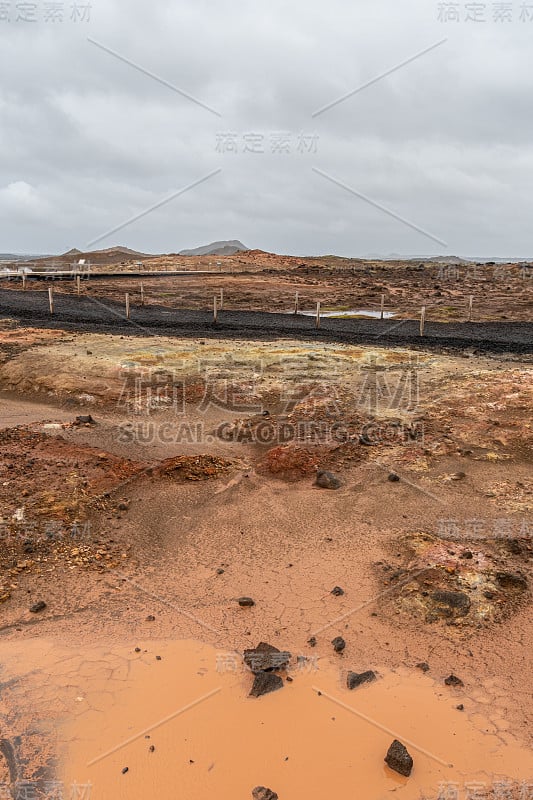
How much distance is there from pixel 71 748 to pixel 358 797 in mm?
2264

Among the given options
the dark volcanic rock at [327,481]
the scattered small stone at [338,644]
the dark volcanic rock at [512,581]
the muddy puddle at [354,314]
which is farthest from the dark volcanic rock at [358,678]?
the muddy puddle at [354,314]

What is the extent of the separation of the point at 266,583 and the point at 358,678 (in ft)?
6.02

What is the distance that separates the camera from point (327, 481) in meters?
9.33

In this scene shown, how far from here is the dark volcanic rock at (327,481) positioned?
30.5 ft

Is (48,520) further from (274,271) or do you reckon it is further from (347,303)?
(274,271)

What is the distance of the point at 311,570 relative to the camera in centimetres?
723

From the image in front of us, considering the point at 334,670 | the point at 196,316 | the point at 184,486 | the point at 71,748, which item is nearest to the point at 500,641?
the point at 334,670

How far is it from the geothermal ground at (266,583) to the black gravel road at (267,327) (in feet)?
20.5

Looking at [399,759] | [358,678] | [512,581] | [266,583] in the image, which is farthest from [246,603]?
[512,581]

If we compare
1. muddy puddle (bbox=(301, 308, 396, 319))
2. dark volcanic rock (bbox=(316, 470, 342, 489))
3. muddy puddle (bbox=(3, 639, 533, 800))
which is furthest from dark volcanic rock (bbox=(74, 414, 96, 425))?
muddy puddle (bbox=(301, 308, 396, 319))

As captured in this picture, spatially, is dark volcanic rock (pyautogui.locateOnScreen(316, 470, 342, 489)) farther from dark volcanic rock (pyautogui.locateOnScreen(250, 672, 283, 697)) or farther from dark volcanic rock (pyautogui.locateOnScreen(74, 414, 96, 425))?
dark volcanic rock (pyautogui.locateOnScreen(74, 414, 96, 425))

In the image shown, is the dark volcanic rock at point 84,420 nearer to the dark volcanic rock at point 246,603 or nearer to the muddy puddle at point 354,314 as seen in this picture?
the dark volcanic rock at point 246,603

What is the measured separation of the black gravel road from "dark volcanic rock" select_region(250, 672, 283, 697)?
14720mm

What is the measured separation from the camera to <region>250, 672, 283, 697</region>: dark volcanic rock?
5.25 metres
